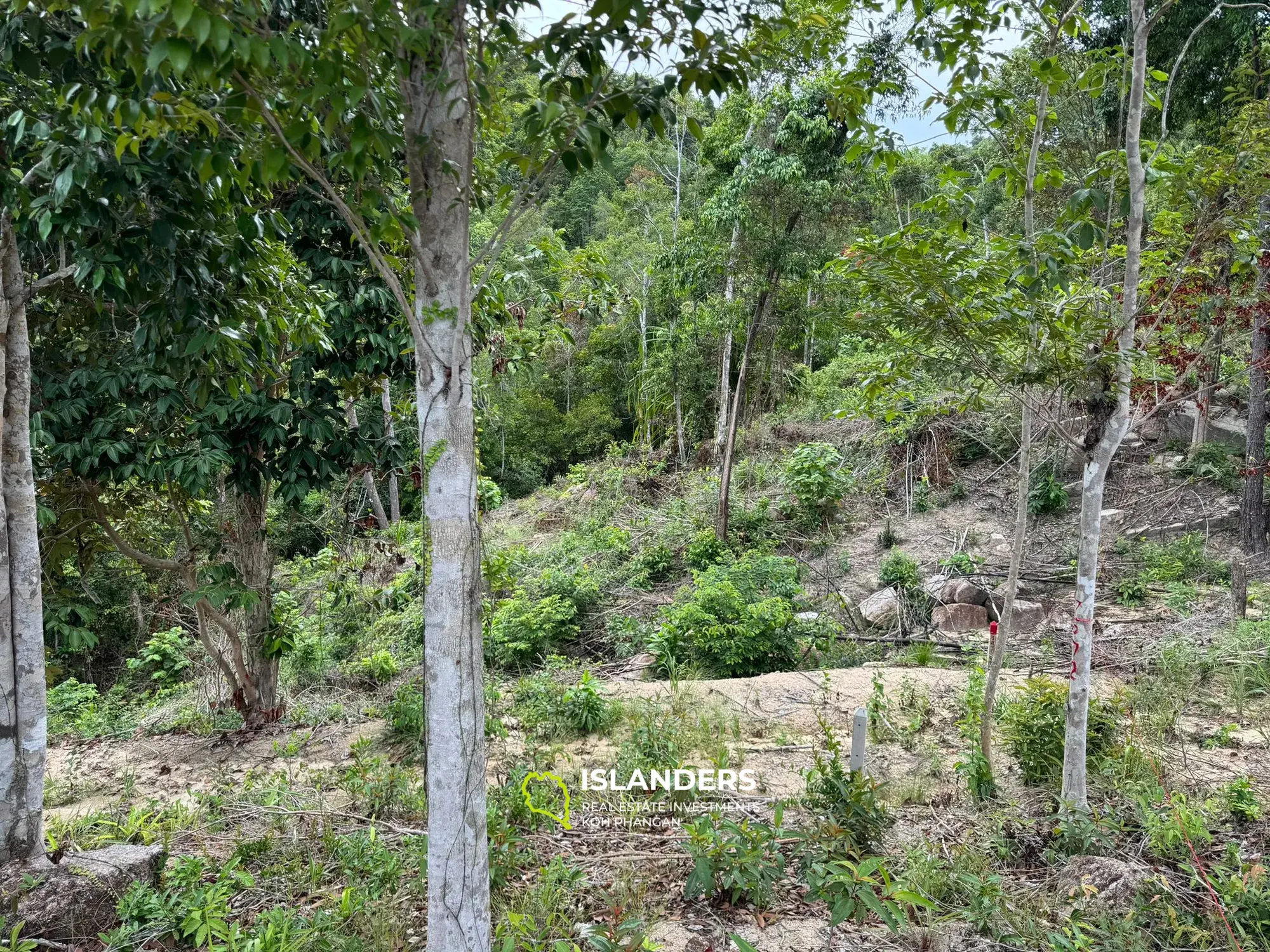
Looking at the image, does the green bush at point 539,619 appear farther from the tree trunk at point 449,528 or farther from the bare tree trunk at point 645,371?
the bare tree trunk at point 645,371

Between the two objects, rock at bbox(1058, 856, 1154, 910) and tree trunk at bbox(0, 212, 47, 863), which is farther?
tree trunk at bbox(0, 212, 47, 863)

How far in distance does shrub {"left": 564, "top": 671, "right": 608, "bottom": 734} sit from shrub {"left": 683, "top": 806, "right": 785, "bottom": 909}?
2420 mm

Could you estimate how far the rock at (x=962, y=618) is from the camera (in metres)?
8.84

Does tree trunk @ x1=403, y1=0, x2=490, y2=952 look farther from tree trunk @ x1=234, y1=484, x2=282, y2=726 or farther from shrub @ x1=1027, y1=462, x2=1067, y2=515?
shrub @ x1=1027, y1=462, x2=1067, y2=515

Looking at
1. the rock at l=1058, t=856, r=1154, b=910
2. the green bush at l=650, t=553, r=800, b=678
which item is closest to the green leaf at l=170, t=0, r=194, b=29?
the rock at l=1058, t=856, r=1154, b=910

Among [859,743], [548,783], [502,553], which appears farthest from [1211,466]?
[548,783]

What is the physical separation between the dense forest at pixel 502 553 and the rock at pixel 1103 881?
0.03m

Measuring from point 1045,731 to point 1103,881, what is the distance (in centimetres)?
132

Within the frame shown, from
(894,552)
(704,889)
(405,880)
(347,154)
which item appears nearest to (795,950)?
(704,889)

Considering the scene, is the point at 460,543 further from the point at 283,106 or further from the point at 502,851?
the point at 502,851

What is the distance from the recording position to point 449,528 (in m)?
2.28

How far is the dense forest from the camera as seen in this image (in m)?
2.28

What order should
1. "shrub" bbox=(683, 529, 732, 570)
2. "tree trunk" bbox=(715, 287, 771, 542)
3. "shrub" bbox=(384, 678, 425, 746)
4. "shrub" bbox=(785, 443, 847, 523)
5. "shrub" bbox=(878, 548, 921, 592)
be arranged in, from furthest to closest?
"shrub" bbox=(785, 443, 847, 523) → "tree trunk" bbox=(715, 287, 771, 542) → "shrub" bbox=(683, 529, 732, 570) → "shrub" bbox=(878, 548, 921, 592) → "shrub" bbox=(384, 678, 425, 746)

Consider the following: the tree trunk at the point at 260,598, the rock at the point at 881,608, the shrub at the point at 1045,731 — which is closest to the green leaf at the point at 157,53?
the tree trunk at the point at 260,598
